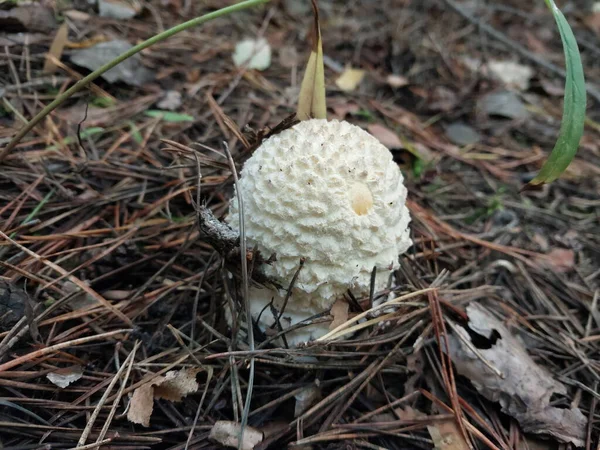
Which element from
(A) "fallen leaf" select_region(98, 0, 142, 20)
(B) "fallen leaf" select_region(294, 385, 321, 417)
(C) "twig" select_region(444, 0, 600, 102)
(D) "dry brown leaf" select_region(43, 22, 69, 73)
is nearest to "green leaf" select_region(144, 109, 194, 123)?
(D) "dry brown leaf" select_region(43, 22, 69, 73)

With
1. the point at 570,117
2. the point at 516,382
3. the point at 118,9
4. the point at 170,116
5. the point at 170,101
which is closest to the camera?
the point at 570,117

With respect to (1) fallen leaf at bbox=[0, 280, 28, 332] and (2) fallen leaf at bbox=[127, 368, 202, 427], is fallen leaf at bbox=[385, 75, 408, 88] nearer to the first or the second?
(2) fallen leaf at bbox=[127, 368, 202, 427]

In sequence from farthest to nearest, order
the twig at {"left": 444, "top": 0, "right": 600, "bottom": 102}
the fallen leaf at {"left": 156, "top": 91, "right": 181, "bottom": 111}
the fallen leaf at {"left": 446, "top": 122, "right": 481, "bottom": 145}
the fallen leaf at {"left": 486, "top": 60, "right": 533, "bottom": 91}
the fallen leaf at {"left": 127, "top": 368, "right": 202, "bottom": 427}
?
the fallen leaf at {"left": 486, "top": 60, "right": 533, "bottom": 91} → the twig at {"left": 444, "top": 0, "right": 600, "bottom": 102} → the fallen leaf at {"left": 446, "top": 122, "right": 481, "bottom": 145} → the fallen leaf at {"left": 156, "top": 91, "right": 181, "bottom": 111} → the fallen leaf at {"left": 127, "top": 368, "right": 202, "bottom": 427}

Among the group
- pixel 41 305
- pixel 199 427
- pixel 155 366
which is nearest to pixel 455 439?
pixel 199 427

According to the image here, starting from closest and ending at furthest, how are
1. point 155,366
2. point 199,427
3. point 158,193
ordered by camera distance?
1. point 199,427
2. point 155,366
3. point 158,193

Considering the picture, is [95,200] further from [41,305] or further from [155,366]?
[155,366]

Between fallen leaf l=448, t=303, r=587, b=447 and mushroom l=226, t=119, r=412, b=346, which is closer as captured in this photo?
mushroom l=226, t=119, r=412, b=346

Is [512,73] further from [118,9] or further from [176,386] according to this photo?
[176,386]

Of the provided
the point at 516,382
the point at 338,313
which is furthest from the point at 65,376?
the point at 516,382
